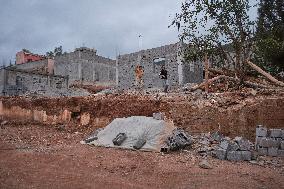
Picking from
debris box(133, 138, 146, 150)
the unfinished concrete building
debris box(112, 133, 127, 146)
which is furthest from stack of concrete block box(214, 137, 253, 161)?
the unfinished concrete building

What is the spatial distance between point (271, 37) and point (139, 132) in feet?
35.9

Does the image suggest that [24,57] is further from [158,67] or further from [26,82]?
[158,67]

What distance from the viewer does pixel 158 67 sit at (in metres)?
24.7

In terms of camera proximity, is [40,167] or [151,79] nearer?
[40,167]


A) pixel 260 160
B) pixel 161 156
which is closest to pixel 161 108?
pixel 161 156

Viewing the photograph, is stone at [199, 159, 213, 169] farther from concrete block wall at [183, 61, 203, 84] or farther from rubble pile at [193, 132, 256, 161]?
concrete block wall at [183, 61, 203, 84]

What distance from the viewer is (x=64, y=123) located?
13.5 meters

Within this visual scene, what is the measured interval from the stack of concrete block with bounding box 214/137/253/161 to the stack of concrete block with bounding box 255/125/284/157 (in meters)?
0.55

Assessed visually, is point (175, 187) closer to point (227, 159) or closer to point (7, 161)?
point (227, 159)

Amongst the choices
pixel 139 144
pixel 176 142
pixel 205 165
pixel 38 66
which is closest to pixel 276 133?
pixel 205 165

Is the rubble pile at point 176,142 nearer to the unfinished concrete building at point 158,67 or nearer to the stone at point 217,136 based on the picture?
the stone at point 217,136

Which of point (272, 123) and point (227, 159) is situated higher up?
point (272, 123)

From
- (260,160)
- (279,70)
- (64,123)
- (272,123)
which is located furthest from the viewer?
(279,70)

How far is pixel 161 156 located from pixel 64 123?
653 cm
